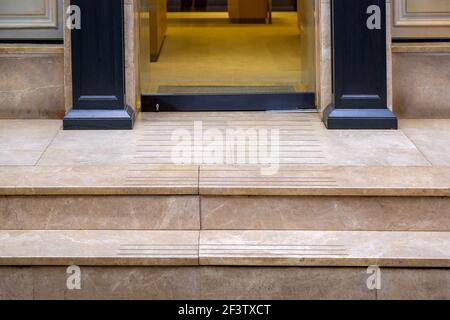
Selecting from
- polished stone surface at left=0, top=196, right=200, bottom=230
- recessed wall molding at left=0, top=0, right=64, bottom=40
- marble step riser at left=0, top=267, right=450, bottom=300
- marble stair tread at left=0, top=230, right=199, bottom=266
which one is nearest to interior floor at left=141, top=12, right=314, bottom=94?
recessed wall molding at left=0, top=0, right=64, bottom=40

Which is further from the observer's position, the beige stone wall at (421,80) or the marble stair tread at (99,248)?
the beige stone wall at (421,80)

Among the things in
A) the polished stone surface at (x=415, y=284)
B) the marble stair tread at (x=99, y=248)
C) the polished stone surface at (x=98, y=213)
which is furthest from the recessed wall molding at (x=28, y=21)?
the polished stone surface at (x=415, y=284)

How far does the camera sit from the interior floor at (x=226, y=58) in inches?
301

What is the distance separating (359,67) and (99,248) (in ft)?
8.99

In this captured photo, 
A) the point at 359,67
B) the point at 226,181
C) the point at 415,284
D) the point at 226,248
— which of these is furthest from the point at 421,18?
the point at 226,248

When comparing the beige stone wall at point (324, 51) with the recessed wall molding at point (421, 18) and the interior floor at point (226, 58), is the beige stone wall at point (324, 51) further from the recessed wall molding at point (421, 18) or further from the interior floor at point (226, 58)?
the recessed wall molding at point (421, 18)

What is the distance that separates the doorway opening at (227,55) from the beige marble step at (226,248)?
2300 mm

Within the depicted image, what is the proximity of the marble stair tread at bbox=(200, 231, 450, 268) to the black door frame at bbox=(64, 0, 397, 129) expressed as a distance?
5.62ft

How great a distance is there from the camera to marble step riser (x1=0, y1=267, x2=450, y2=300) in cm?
520

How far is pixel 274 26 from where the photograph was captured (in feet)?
25.1

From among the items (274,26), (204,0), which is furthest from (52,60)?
(274,26)

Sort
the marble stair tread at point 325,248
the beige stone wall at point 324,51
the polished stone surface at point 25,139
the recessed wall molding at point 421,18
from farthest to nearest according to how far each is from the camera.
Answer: the recessed wall molding at point 421,18
the beige stone wall at point 324,51
the polished stone surface at point 25,139
the marble stair tread at point 325,248

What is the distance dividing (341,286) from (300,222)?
546 mm

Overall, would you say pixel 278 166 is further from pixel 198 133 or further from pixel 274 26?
pixel 274 26
